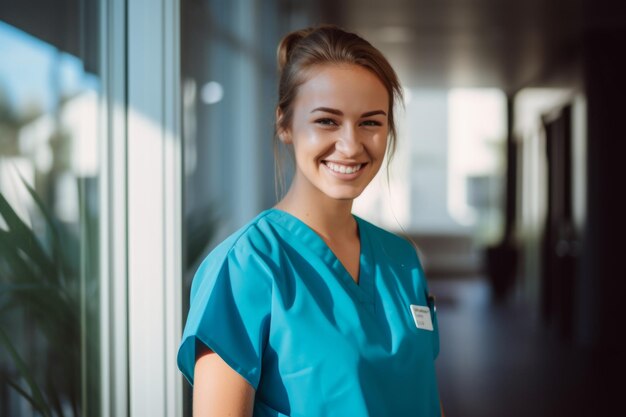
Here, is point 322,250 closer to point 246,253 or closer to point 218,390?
point 246,253

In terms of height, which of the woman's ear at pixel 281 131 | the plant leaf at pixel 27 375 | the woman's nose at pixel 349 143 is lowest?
the plant leaf at pixel 27 375

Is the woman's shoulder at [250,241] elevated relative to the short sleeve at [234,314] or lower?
elevated

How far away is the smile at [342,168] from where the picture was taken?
0.79 metres

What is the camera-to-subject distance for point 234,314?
0.73 m

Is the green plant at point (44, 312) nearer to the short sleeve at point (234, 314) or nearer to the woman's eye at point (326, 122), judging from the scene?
the short sleeve at point (234, 314)

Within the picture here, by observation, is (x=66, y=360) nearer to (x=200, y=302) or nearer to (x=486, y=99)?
(x=200, y=302)

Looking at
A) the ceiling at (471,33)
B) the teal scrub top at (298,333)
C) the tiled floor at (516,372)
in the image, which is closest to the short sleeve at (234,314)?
the teal scrub top at (298,333)

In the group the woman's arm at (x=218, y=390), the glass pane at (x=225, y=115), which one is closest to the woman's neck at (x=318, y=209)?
the woman's arm at (x=218, y=390)

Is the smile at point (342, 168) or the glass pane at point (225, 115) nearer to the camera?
the smile at point (342, 168)

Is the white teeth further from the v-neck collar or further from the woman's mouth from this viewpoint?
the v-neck collar

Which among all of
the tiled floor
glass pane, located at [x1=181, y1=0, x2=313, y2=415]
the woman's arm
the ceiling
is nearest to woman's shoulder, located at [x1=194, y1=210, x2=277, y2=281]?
the woman's arm

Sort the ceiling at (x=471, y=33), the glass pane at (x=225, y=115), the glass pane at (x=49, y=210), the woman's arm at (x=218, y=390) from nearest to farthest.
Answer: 1. the woman's arm at (x=218, y=390)
2. the glass pane at (x=49, y=210)
3. the glass pane at (x=225, y=115)
4. the ceiling at (x=471, y=33)

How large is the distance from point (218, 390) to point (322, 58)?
415mm

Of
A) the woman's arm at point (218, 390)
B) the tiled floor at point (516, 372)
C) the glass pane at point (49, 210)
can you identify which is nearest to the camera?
→ the woman's arm at point (218, 390)
